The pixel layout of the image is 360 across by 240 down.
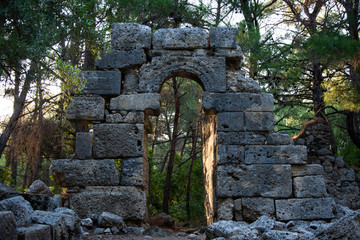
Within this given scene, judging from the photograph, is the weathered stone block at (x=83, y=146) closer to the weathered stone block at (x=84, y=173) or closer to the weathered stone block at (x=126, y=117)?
the weathered stone block at (x=84, y=173)

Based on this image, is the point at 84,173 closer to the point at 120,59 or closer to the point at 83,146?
the point at 83,146

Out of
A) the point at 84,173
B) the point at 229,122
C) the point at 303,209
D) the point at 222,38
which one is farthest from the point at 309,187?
the point at 84,173

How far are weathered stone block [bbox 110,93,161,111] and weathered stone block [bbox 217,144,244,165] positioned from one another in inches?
55.3

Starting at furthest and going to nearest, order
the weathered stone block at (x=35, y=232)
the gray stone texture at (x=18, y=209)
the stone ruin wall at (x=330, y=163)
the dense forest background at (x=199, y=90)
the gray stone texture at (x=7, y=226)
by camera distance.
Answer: the stone ruin wall at (x=330, y=163), the dense forest background at (x=199, y=90), the gray stone texture at (x=18, y=209), the weathered stone block at (x=35, y=232), the gray stone texture at (x=7, y=226)

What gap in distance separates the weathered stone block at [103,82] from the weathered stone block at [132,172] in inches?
51.8

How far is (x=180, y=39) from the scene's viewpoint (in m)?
7.56

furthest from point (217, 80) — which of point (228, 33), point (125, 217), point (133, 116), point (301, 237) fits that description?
point (301, 237)

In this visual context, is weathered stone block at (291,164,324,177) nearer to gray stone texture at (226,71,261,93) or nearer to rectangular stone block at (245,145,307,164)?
rectangular stone block at (245,145,307,164)

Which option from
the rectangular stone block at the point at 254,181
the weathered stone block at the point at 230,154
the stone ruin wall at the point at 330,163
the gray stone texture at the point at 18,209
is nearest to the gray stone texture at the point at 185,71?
the weathered stone block at the point at 230,154

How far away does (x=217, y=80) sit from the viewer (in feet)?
24.3

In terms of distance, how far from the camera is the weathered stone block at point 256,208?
22.3 feet

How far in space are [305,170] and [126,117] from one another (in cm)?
336

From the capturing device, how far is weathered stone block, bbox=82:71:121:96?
7.31 meters

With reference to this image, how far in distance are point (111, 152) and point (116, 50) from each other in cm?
196
